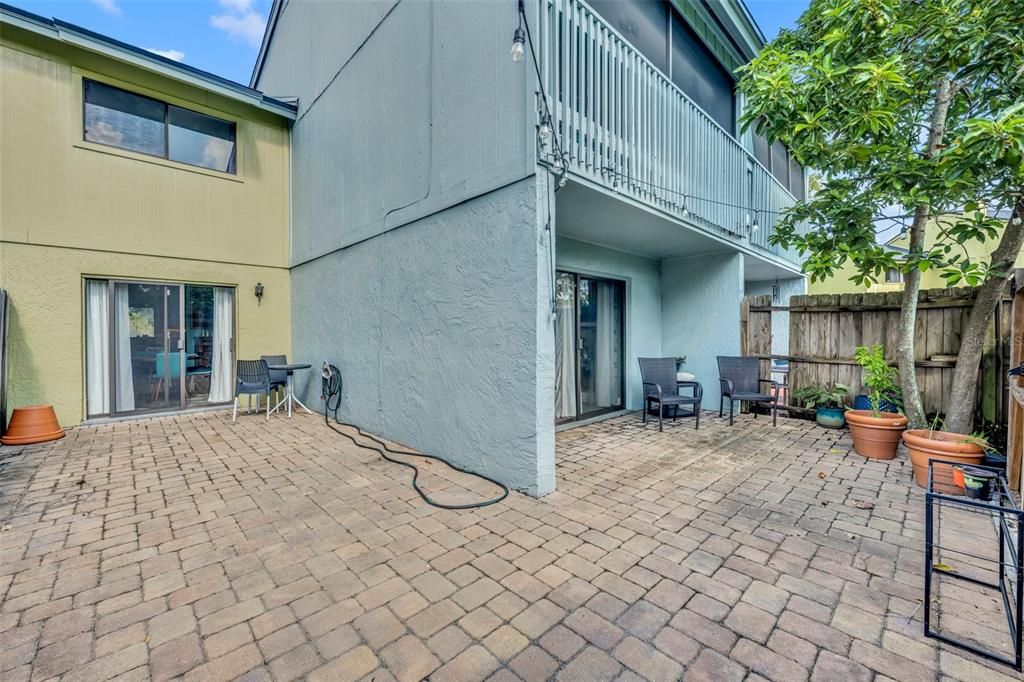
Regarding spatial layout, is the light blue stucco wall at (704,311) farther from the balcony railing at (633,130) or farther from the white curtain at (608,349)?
the white curtain at (608,349)

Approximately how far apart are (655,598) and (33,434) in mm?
6905

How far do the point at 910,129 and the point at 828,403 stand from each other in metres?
3.20

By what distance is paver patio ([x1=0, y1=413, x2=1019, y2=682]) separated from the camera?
69.6 inches

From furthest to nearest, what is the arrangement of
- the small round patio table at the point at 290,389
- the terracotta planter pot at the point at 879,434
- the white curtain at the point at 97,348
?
the small round patio table at the point at 290,389 → the white curtain at the point at 97,348 → the terracotta planter pot at the point at 879,434

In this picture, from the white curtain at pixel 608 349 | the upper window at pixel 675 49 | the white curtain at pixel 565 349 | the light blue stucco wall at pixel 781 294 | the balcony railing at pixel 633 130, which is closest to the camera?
the balcony railing at pixel 633 130

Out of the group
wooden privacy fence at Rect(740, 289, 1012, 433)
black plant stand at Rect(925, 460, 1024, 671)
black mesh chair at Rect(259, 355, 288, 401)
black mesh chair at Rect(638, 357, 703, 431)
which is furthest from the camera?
black mesh chair at Rect(259, 355, 288, 401)

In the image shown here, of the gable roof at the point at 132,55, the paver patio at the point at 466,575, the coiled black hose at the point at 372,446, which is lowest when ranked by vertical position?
the paver patio at the point at 466,575

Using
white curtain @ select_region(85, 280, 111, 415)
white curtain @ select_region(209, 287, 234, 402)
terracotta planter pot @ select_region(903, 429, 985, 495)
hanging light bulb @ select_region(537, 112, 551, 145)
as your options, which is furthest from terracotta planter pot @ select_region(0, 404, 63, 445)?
terracotta planter pot @ select_region(903, 429, 985, 495)

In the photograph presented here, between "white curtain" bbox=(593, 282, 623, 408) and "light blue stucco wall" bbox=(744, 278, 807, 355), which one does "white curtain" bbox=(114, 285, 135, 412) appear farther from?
"light blue stucco wall" bbox=(744, 278, 807, 355)

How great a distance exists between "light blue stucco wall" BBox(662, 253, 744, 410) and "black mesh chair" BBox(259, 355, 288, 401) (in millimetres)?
6120

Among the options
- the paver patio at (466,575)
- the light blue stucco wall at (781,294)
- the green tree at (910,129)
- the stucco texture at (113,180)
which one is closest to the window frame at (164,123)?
the stucco texture at (113,180)

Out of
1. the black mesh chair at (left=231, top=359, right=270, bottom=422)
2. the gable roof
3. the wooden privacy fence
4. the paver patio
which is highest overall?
the gable roof

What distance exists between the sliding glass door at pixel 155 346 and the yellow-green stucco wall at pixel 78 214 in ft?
0.57

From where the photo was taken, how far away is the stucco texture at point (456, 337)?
3.47 m
